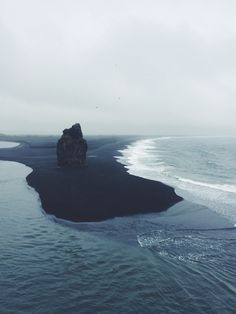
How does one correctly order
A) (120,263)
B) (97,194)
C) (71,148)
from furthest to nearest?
(71,148) → (97,194) → (120,263)

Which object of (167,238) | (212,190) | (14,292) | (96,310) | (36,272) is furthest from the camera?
(212,190)

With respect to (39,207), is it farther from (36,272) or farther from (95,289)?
(95,289)

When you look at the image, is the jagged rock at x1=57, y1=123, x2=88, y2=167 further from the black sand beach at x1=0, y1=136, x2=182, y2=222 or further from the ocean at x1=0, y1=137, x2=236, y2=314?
the ocean at x1=0, y1=137, x2=236, y2=314

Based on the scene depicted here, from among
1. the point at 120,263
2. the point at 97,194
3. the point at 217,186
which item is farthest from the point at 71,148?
the point at 120,263

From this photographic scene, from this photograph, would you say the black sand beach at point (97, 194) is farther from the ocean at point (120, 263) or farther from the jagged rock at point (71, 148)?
the jagged rock at point (71, 148)

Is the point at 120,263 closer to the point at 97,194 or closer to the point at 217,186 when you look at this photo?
the point at 97,194

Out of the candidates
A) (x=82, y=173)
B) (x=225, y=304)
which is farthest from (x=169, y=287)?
(x=82, y=173)
